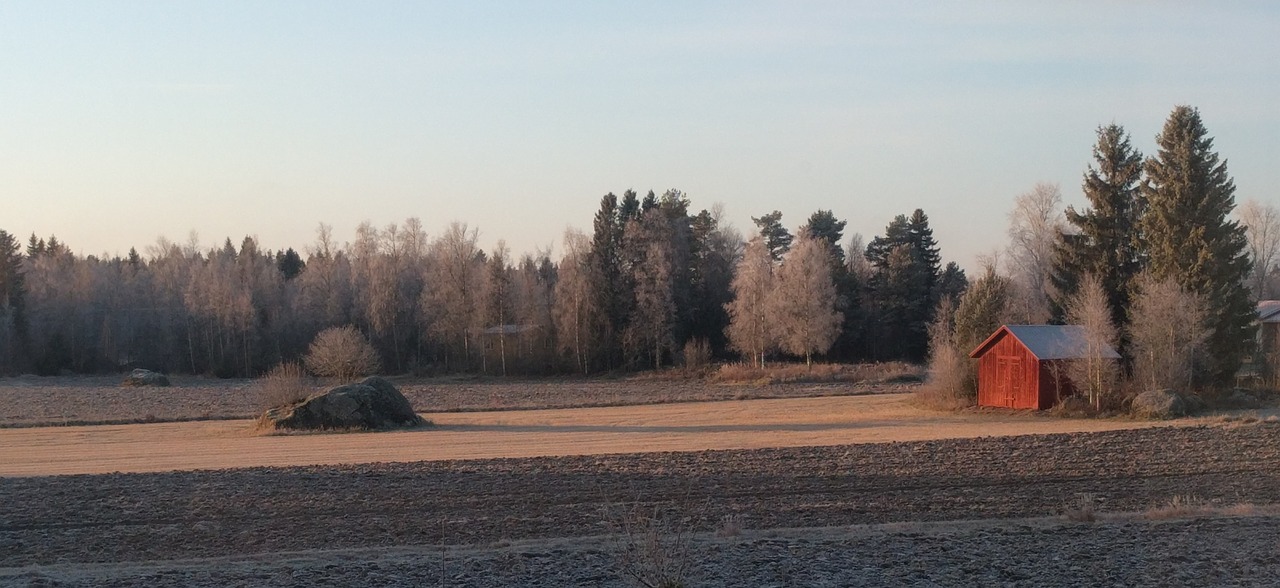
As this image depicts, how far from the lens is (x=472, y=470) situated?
21.2 meters

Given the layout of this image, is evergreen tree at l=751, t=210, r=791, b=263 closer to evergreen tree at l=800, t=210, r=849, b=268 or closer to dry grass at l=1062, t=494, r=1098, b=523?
evergreen tree at l=800, t=210, r=849, b=268

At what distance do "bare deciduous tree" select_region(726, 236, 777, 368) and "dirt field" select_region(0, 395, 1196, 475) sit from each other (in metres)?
25.1

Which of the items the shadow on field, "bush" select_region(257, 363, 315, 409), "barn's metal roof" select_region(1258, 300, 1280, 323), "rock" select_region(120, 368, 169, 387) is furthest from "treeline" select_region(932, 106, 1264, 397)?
"rock" select_region(120, 368, 169, 387)

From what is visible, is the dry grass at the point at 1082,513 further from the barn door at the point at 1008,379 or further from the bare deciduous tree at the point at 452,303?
the bare deciduous tree at the point at 452,303

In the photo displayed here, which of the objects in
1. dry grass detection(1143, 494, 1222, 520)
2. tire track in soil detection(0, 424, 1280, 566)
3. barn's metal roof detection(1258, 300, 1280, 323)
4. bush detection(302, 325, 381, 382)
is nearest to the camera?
dry grass detection(1143, 494, 1222, 520)

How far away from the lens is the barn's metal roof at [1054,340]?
127ft

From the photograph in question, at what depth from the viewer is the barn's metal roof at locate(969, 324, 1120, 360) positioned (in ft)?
127

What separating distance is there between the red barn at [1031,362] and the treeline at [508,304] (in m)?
27.3

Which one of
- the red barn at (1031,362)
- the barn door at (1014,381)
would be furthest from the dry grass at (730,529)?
the barn door at (1014,381)

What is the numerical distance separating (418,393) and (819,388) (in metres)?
22.1

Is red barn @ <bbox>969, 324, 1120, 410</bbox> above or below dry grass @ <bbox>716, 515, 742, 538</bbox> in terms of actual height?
above

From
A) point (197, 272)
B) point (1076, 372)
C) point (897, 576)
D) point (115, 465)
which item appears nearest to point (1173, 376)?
point (1076, 372)

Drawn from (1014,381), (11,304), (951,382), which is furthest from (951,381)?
(11,304)

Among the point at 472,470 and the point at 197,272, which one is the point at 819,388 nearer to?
the point at 472,470
